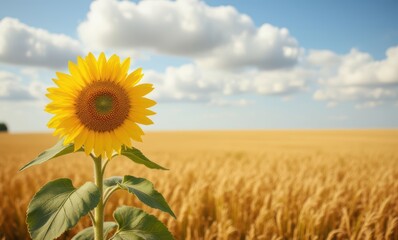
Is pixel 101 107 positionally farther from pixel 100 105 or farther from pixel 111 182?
pixel 111 182

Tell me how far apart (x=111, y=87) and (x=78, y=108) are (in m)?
0.16

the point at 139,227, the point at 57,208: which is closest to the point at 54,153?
the point at 57,208

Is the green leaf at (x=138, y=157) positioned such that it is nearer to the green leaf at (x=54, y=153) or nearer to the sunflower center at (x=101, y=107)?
the sunflower center at (x=101, y=107)

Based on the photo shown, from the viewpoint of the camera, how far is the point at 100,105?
4.51 feet

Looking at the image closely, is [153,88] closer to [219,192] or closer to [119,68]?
[119,68]

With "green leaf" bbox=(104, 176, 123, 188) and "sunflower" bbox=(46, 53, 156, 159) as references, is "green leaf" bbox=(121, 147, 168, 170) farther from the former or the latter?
"green leaf" bbox=(104, 176, 123, 188)

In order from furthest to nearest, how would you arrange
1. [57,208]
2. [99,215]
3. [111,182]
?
1. [111,182]
2. [99,215]
3. [57,208]

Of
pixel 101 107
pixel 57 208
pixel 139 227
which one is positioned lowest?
pixel 139 227

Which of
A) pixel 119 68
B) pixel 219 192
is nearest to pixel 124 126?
pixel 119 68

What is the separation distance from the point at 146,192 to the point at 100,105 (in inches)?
16.3

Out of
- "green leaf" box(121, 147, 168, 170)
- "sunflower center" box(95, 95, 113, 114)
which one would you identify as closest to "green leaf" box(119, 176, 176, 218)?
"green leaf" box(121, 147, 168, 170)

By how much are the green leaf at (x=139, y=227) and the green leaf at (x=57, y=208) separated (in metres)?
0.26

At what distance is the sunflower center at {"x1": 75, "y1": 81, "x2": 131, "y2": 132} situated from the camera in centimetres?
138

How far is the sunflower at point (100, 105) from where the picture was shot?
4.44ft
